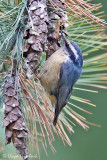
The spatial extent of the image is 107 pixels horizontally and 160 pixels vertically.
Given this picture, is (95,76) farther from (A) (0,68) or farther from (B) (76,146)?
(B) (76,146)

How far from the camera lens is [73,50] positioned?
1.70 m

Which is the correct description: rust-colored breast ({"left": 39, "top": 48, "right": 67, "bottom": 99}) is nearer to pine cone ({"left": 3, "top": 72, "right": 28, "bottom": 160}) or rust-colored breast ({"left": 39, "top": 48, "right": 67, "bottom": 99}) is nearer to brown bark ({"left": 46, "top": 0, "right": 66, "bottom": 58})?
brown bark ({"left": 46, "top": 0, "right": 66, "bottom": 58})

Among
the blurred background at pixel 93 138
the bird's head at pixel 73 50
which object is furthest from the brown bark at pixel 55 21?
the blurred background at pixel 93 138

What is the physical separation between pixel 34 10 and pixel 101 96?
223 cm

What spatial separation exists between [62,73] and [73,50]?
189 mm

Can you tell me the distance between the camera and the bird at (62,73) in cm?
167

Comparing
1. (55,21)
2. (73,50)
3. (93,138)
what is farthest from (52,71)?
(93,138)

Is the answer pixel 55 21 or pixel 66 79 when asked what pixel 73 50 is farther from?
pixel 55 21

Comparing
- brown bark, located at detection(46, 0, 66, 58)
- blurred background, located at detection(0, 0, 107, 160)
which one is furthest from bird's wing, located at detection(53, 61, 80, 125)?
Result: blurred background, located at detection(0, 0, 107, 160)

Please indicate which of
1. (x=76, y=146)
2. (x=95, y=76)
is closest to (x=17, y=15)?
(x=95, y=76)

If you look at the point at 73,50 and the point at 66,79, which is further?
the point at 66,79

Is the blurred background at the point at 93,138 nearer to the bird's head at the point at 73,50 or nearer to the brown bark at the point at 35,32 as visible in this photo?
the bird's head at the point at 73,50

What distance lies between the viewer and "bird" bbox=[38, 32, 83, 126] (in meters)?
1.67

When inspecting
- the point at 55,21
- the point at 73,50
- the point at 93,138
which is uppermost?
the point at 55,21
